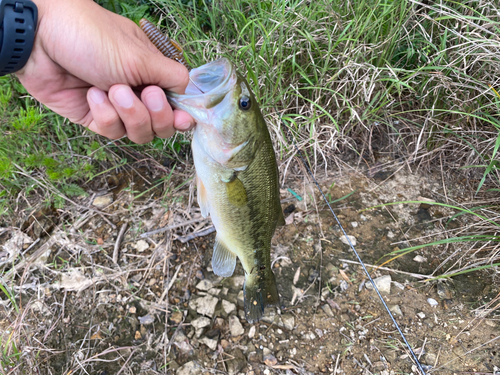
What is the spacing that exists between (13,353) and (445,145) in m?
3.98

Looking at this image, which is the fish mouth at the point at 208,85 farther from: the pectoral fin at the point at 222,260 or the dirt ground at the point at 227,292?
the dirt ground at the point at 227,292

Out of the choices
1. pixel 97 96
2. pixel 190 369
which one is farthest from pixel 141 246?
pixel 97 96

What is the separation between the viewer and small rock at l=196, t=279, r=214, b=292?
238cm

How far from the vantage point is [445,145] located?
109 inches

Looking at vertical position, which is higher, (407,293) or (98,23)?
(98,23)

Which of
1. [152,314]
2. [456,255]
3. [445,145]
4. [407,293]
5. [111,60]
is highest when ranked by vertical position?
[111,60]

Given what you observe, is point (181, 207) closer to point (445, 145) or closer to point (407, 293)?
point (407, 293)

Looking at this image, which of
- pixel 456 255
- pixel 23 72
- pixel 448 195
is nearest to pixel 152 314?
pixel 23 72

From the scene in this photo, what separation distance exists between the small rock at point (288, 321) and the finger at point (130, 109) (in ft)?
5.68

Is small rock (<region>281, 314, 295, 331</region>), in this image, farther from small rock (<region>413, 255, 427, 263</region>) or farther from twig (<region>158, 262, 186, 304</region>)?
small rock (<region>413, 255, 427, 263</region>)

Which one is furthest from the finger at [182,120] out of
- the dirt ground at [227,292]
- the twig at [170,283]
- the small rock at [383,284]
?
the small rock at [383,284]

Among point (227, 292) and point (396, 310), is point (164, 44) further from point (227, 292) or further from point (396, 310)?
point (396, 310)

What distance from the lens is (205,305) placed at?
90.3 inches

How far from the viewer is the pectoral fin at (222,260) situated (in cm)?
194
